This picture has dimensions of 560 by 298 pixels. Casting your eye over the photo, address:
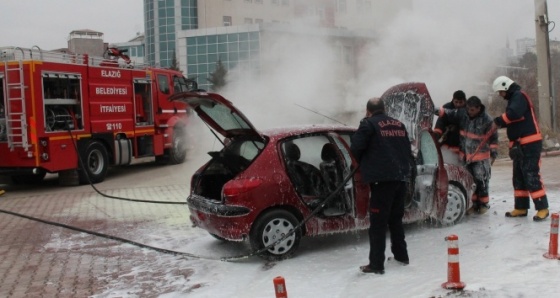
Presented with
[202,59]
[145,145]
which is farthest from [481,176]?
[202,59]

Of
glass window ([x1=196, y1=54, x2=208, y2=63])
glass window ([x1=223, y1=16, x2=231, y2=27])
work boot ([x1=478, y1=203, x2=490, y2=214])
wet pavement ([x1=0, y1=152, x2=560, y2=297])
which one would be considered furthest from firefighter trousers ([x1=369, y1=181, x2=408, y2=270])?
glass window ([x1=223, y1=16, x2=231, y2=27])

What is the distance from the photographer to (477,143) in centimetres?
723

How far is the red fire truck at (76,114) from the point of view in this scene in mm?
11617

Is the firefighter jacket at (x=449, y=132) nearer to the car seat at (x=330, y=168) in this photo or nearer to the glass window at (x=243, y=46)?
the car seat at (x=330, y=168)

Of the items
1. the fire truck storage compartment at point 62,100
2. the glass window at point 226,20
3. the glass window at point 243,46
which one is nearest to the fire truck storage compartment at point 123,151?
the fire truck storage compartment at point 62,100

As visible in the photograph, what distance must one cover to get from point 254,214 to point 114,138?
9.10 m

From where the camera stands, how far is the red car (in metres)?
5.74

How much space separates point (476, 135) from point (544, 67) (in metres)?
9.80

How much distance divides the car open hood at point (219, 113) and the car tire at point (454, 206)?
8.53 ft

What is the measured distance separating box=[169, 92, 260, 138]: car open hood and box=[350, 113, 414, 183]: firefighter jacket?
1.36 m

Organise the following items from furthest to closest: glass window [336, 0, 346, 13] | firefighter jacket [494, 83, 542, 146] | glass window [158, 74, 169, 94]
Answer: glass window [336, 0, 346, 13]
glass window [158, 74, 169, 94]
firefighter jacket [494, 83, 542, 146]

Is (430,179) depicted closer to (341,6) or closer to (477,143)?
(477,143)

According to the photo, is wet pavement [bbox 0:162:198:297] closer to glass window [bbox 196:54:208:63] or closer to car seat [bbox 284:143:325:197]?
car seat [bbox 284:143:325:197]

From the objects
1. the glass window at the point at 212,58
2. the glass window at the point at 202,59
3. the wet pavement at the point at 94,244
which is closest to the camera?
the wet pavement at the point at 94,244
